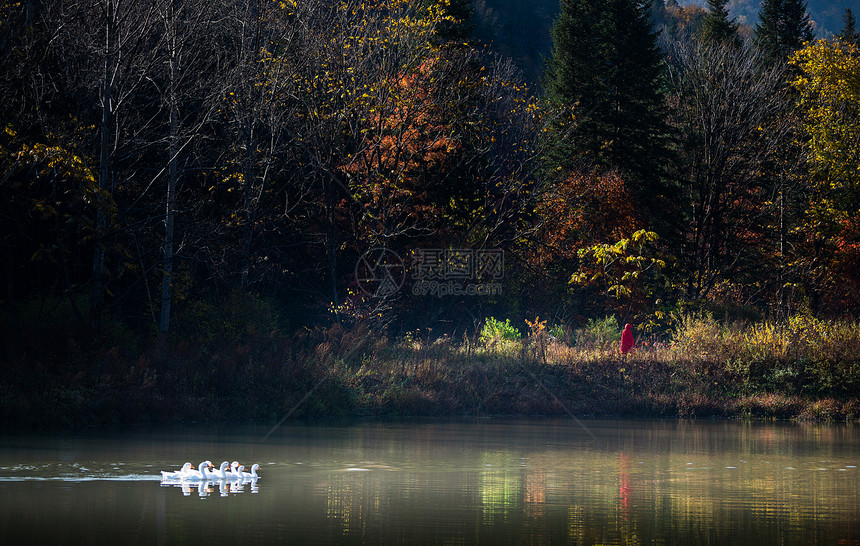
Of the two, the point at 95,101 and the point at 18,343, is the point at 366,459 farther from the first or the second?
the point at 95,101

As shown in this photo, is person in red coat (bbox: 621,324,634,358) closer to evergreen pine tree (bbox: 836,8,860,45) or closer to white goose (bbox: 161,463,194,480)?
white goose (bbox: 161,463,194,480)

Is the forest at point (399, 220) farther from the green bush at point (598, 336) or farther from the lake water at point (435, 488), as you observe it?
the lake water at point (435, 488)

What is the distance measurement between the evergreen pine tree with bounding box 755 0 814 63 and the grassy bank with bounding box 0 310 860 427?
1370 inches

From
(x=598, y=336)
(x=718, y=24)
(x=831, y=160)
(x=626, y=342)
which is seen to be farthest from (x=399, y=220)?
(x=718, y=24)

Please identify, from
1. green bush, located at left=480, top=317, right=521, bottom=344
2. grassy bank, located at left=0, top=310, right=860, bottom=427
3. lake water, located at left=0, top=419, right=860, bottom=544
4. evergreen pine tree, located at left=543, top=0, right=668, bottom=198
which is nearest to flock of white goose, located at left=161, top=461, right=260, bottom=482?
lake water, located at left=0, top=419, right=860, bottom=544

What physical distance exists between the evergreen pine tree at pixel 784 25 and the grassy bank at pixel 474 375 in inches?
1370

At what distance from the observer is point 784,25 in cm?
6556

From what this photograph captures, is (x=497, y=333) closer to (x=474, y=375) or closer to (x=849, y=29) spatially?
(x=474, y=375)

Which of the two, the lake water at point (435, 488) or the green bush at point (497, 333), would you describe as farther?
the green bush at point (497, 333)

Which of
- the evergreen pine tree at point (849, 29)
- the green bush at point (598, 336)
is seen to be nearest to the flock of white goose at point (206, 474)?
the green bush at point (598, 336)

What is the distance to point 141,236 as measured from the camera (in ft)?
104

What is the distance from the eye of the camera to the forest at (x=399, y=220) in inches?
1093

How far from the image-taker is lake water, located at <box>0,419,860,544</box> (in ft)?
40.1

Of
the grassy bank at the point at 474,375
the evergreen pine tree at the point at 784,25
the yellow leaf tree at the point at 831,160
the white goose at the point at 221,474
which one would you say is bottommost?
→ the white goose at the point at 221,474
